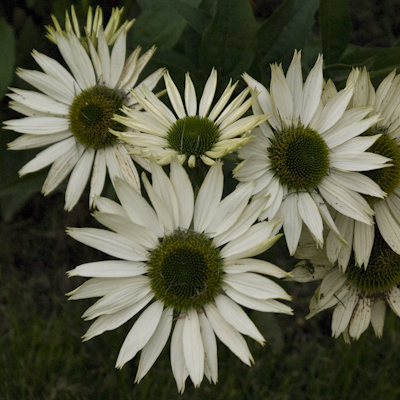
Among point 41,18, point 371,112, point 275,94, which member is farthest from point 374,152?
point 41,18

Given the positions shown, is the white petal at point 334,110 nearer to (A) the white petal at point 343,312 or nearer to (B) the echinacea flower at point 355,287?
(B) the echinacea flower at point 355,287

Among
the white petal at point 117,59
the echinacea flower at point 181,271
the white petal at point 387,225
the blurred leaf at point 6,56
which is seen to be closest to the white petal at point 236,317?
the echinacea flower at point 181,271

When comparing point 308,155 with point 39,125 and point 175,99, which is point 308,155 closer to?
point 175,99

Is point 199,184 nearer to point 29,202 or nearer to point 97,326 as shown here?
point 97,326

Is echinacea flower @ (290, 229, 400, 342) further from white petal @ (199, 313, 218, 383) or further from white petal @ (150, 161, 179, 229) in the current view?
white petal @ (150, 161, 179, 229)

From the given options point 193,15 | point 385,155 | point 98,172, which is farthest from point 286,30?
point 98,172
